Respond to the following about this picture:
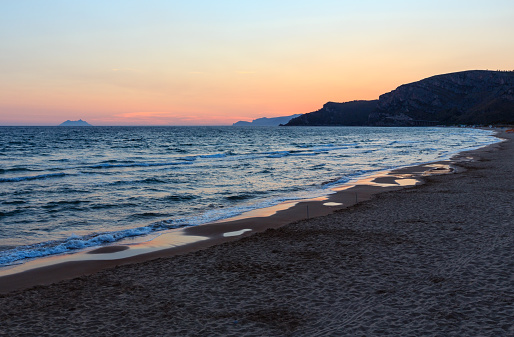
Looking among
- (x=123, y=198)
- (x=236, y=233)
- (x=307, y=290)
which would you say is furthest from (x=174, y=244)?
(x=123, y=198)

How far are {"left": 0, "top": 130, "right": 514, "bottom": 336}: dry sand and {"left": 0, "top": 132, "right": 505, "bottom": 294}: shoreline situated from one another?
0.69 m

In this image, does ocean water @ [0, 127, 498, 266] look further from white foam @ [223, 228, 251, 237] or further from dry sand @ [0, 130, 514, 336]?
dry sand @ [0, 130, 514, 336]

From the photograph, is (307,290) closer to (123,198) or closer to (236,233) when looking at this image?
(236,233)

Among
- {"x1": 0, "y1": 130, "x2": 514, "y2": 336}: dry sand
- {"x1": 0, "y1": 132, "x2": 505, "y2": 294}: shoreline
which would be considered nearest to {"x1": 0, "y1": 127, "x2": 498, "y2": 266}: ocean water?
{"x1": 0, "y1": 132, "x2": 505, "y2": 294}: shoreline

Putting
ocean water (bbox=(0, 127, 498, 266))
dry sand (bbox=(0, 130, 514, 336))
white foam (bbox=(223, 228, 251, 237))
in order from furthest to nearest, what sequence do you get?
1. ocean water (bbox=(0, 127, 498, 266))
2. white foam (bbox=(223, 228, 251, 237))
3. dry sand (bbox=(0, 130, 514, 336))

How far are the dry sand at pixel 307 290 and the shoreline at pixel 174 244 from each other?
0.69m

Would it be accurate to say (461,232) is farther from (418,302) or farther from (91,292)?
(91,292)

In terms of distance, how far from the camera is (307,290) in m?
7.97

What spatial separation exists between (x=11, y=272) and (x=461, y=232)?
12396 millimetres

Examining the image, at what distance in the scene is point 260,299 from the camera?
762 cm

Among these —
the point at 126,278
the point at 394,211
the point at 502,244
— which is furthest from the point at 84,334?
the point at 394,211

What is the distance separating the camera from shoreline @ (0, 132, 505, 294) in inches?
380

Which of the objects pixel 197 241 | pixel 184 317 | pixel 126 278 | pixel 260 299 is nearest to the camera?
pixel 184 317

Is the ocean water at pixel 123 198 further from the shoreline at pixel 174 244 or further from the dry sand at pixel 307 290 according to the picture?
the dry sand at pixel 307 290
